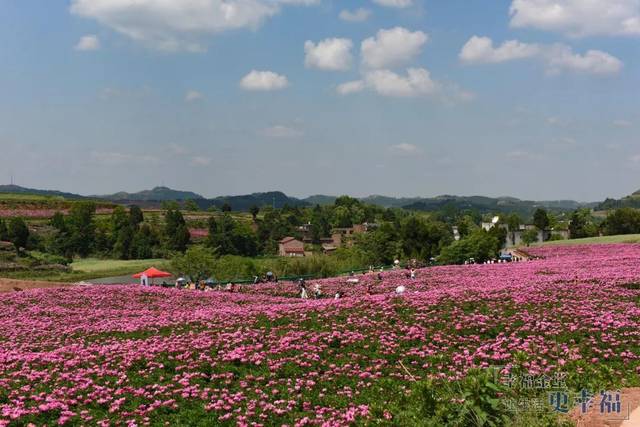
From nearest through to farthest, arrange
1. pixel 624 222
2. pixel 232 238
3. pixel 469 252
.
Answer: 1. pixel 469 252
2. pixel 624 222
3. pixel 232 238

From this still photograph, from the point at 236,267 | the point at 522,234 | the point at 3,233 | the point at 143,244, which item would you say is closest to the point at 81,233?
the point at 143,244

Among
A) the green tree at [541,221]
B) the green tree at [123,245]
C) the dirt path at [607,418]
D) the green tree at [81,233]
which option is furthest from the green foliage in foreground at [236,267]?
the green tree at [541,221]

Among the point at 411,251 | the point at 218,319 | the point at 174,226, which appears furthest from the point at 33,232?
the point at 218,319

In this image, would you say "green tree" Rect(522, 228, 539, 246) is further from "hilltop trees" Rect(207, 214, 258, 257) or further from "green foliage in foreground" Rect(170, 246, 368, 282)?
"green foliage in foreground" Rect(170, 246, 368, 282)

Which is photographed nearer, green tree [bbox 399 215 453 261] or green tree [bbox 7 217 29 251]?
green tree [bbox 399 215 453 261]

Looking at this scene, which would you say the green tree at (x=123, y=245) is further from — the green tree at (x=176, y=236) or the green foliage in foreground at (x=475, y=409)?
the green foliage in foreground at (x=475, y=409)

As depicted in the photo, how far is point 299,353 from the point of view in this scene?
16422 millimetres

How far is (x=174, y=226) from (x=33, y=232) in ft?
116

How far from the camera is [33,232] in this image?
468ft

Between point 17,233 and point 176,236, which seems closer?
point 17,233

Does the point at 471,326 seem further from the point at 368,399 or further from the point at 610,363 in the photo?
the point at 368,399

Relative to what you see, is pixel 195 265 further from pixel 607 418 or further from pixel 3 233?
pixel 3 233

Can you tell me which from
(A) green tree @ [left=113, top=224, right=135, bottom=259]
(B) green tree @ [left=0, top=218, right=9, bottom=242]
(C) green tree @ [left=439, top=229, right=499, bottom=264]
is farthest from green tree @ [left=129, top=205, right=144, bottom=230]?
(C) green tree @ [left=439, top=229, right=499, bottom=264]

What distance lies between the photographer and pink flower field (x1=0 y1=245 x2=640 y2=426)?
41.4 ft
